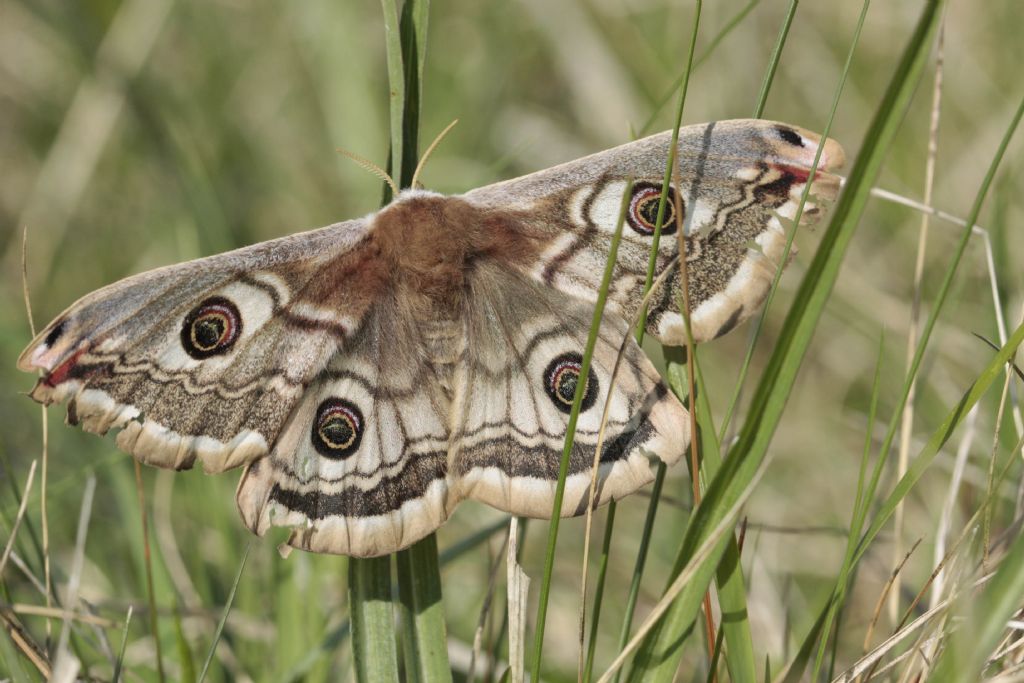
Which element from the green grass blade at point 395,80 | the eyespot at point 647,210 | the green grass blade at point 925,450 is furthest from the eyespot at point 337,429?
the green grass blade at point 925,450

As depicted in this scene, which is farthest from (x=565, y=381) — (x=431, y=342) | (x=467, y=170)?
(x=467, y=170)

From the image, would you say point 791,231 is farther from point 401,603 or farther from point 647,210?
point 401,603

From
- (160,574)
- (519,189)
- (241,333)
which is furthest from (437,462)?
(160,574)

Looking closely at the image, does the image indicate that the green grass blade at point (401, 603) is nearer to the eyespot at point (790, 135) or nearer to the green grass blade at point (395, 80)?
the green grass blade at point (395, 80)

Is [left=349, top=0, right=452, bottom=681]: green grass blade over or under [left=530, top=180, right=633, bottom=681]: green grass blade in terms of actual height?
under

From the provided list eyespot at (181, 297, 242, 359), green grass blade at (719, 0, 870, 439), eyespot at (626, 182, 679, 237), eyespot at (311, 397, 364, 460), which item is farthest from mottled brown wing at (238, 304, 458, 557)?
green grass blade at (719, 0, 870, 439)

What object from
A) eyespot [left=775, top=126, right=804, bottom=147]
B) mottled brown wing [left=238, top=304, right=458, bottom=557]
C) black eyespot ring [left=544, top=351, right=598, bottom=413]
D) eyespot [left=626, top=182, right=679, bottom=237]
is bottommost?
mottled brown wing [left=238, top=304, right=458, bottom=557]

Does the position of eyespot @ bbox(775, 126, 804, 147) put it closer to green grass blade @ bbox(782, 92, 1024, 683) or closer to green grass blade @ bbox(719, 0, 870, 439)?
green grass blade @ bbox(719, 0, 870, 439)

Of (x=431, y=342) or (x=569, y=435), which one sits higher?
(x=569, y=435)
